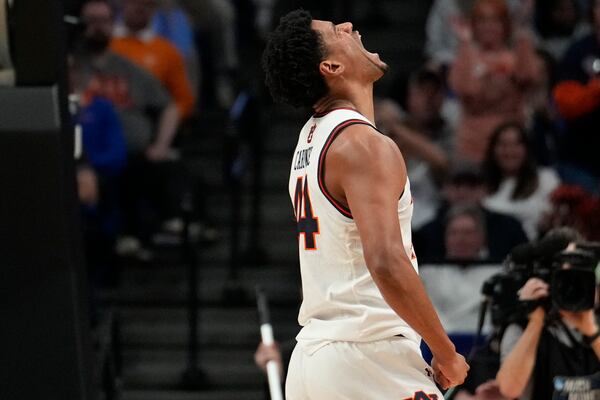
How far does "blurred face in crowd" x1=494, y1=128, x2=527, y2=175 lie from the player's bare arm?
15.9ft

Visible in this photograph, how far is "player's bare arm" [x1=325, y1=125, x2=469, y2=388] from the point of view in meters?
3.79

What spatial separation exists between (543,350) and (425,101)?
3694 mm

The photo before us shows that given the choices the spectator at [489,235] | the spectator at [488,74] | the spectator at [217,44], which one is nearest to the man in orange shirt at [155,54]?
the spectator at [217,44]

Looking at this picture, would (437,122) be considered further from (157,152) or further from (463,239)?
(157,152)

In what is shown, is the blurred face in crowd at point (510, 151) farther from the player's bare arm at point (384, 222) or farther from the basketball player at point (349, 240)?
the player's bare arm at point (384, 222)

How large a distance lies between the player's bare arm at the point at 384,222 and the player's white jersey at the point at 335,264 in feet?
0.21

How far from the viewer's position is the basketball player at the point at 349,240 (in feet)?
12.6

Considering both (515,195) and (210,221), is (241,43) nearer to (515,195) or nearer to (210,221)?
(210,221)

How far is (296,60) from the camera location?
4.13 metres

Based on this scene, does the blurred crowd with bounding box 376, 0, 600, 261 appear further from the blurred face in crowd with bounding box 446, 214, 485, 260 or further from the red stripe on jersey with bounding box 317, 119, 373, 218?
the red stripe on jersey with bounding box 317, 119, 373, 218

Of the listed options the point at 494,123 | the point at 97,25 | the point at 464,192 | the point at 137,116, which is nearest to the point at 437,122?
the point at 494,123

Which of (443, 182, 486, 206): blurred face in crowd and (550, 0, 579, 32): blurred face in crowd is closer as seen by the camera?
(443, 182, 486, 206): blurred face in crowd

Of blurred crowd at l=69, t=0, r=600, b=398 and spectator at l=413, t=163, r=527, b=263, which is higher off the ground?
blurred crowd at l=69, t=0, r=600, b=398

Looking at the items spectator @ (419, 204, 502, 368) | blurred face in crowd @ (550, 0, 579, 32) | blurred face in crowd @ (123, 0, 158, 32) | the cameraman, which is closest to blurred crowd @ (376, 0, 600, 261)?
blurred face in crowd @ (550, 0, 579, 32)
